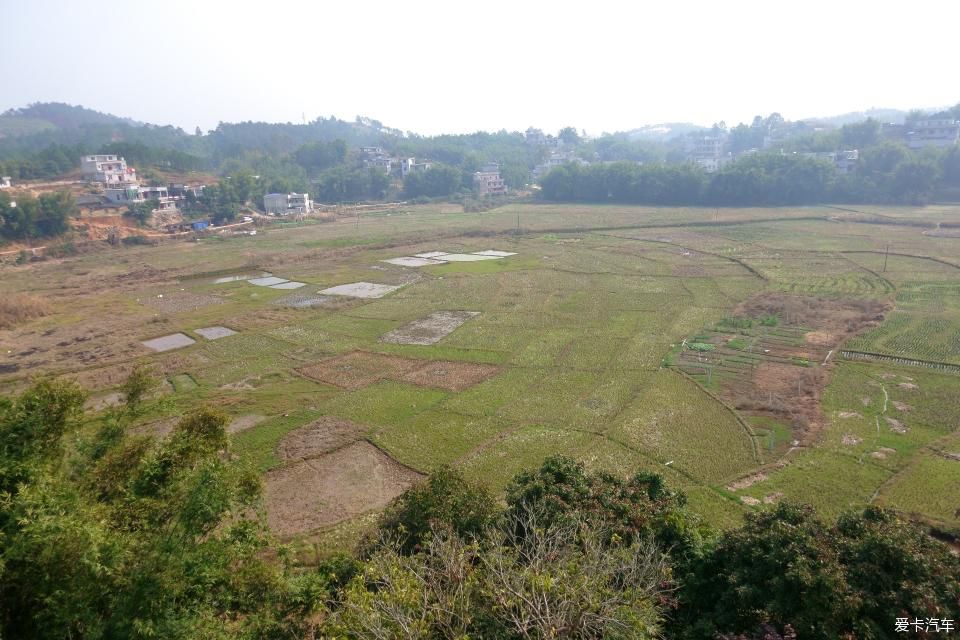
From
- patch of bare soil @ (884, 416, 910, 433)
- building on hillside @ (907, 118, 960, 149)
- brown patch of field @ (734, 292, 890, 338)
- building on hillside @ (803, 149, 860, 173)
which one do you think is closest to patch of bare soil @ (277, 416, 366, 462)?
patch of bare soil @ (884, 416, 910, 433)

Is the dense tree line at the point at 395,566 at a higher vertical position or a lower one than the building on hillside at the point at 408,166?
lower

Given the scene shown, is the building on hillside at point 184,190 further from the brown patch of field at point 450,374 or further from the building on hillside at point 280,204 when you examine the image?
the brown patch of field at point 450,374

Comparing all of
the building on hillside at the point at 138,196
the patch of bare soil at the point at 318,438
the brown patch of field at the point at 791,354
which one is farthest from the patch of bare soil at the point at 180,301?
the building on hillside at the point at 138,196

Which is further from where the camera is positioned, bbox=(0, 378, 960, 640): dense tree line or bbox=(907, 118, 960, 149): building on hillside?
bbox=(907, 118, 960, 149): building on hillside

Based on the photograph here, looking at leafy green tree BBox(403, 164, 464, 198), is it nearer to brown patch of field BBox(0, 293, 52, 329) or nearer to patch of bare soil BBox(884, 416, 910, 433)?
brown patch of field BBox(0, 293, 52, 329)

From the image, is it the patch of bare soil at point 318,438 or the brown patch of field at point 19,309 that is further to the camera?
the brown patch of field at point 19,309

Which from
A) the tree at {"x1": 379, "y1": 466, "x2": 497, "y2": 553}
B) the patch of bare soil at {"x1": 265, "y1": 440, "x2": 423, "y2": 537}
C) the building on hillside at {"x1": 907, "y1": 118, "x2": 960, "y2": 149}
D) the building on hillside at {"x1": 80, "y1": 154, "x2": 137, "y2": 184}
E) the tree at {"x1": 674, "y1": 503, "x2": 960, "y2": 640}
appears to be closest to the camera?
the tree at {"x1": 674, "y1": 503, "x2": 960, "y2": 640}

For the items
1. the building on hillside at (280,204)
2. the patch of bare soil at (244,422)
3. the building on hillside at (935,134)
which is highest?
the building on hillside at (935,134)
